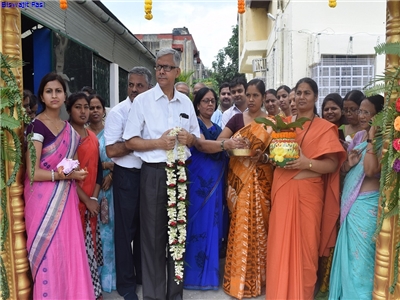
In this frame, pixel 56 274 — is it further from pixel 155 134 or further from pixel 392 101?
pixel 392 101

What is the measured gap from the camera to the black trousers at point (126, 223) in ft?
10.9

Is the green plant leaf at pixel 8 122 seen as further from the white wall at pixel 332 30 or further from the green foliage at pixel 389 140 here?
the white wall at pixel 332 30

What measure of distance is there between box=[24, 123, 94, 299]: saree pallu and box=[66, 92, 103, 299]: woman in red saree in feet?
1.37

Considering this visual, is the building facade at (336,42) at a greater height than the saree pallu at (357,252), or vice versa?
the building facade at (336,42)

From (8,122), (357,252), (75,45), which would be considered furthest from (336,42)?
(8,122)

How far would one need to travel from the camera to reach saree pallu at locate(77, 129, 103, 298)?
3.29 metres

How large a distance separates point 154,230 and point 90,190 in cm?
71

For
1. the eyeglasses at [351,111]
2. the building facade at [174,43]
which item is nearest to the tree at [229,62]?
the building facade at [174,43]

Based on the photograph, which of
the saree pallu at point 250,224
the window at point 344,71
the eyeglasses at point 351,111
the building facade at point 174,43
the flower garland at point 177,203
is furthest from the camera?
the building facade at point 174,43

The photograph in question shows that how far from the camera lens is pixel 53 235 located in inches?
108

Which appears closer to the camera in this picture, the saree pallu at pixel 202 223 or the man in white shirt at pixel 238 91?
the saree pallu at pixel 202 223

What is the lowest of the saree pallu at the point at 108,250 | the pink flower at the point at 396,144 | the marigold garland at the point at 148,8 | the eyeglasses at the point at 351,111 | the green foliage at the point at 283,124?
the saree pallu at the point at 108,250

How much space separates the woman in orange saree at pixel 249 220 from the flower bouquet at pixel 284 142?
412 mm

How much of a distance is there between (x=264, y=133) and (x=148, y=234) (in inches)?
54.9
